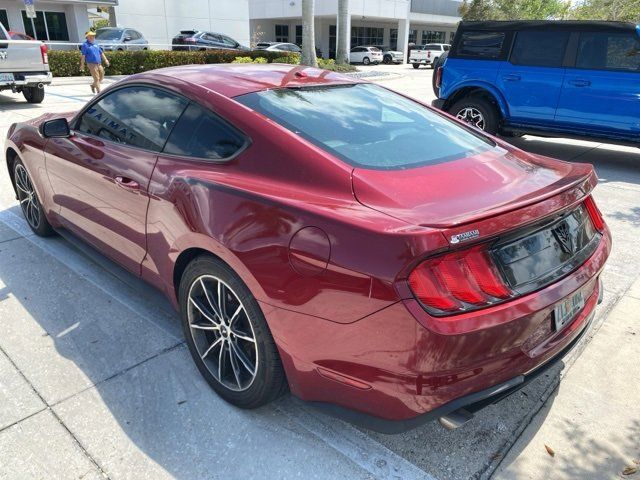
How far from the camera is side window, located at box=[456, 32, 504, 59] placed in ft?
26.4

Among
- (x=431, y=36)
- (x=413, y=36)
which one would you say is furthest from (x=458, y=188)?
(x=431, y=36)

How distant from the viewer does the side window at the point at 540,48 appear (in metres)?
7.47

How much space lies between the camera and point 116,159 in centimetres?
307

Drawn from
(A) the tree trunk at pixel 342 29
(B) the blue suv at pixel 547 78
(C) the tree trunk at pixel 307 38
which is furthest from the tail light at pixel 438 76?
(A) the tree trunk at pixel 342 29

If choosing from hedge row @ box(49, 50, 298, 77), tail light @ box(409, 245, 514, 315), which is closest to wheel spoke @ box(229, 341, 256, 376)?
tail light @ box(409, 245, 514, 315)

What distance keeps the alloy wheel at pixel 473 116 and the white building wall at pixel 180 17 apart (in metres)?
28.4

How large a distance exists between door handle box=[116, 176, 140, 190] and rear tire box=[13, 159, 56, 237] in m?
1.73

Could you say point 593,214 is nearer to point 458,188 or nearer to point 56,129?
point 458,188

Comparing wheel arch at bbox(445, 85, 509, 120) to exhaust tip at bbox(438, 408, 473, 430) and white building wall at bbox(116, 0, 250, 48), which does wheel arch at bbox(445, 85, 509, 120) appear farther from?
white building wall at bbox(116, 0, 250, 48)

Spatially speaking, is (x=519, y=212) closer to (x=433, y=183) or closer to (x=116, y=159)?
(x=433, y=183)

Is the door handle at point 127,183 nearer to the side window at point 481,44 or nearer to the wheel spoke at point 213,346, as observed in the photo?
the wheel spoke at point 213,346

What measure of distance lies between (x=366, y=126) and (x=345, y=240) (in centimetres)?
105

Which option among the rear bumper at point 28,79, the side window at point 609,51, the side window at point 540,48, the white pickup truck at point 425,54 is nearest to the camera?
the side window at point 609,51

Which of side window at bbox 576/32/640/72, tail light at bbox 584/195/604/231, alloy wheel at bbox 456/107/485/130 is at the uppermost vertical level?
side window at bbox 576/32/640/72
